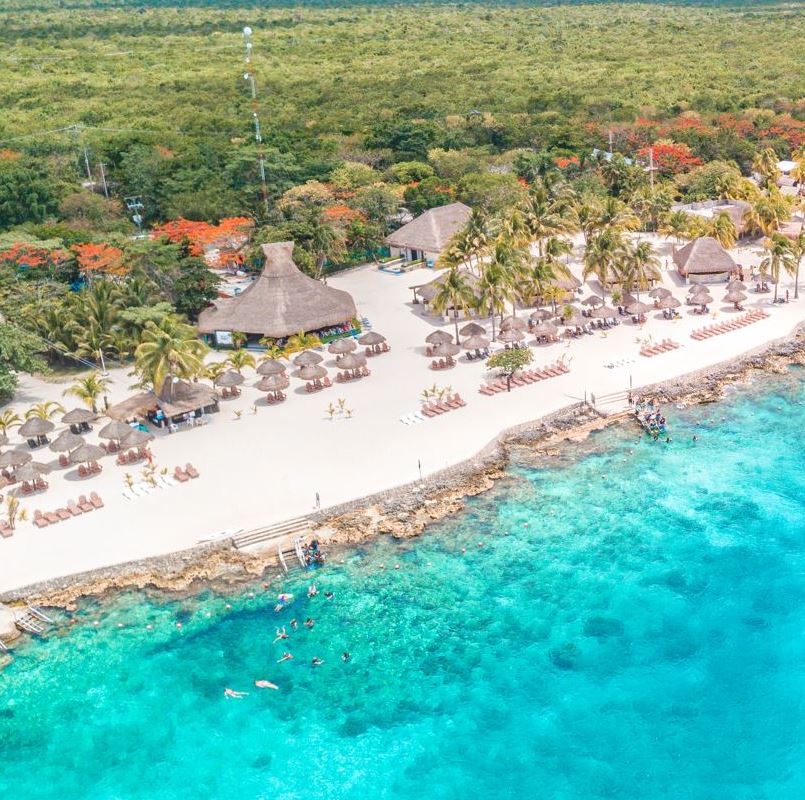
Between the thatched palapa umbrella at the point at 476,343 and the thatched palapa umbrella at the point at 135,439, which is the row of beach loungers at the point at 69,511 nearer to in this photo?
the thatched palapa umbrella at the point at 135,439

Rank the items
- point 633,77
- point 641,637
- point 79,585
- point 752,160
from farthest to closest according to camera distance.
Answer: point 633,77 < point 752,160 < point 79,585 < point 641,637

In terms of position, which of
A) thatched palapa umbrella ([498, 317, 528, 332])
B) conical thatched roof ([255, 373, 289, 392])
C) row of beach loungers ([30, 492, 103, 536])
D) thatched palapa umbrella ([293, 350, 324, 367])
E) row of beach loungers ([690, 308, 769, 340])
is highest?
thatched palapa umbrella ([498, 317, 528, 332])

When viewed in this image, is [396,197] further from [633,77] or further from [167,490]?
[633,77]

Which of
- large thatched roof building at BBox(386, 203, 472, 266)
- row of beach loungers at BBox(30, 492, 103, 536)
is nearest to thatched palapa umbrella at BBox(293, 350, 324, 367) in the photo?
row of beach loungers at BBox(30, 492, 103, 536)

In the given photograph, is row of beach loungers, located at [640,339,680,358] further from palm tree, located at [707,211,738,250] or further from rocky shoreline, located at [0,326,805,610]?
palm tree, located at [707,211,738,250]

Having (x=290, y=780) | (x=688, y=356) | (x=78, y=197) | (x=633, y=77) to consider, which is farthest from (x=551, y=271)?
Result: (x=633, y=77)

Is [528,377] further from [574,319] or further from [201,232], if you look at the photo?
[201,232]
